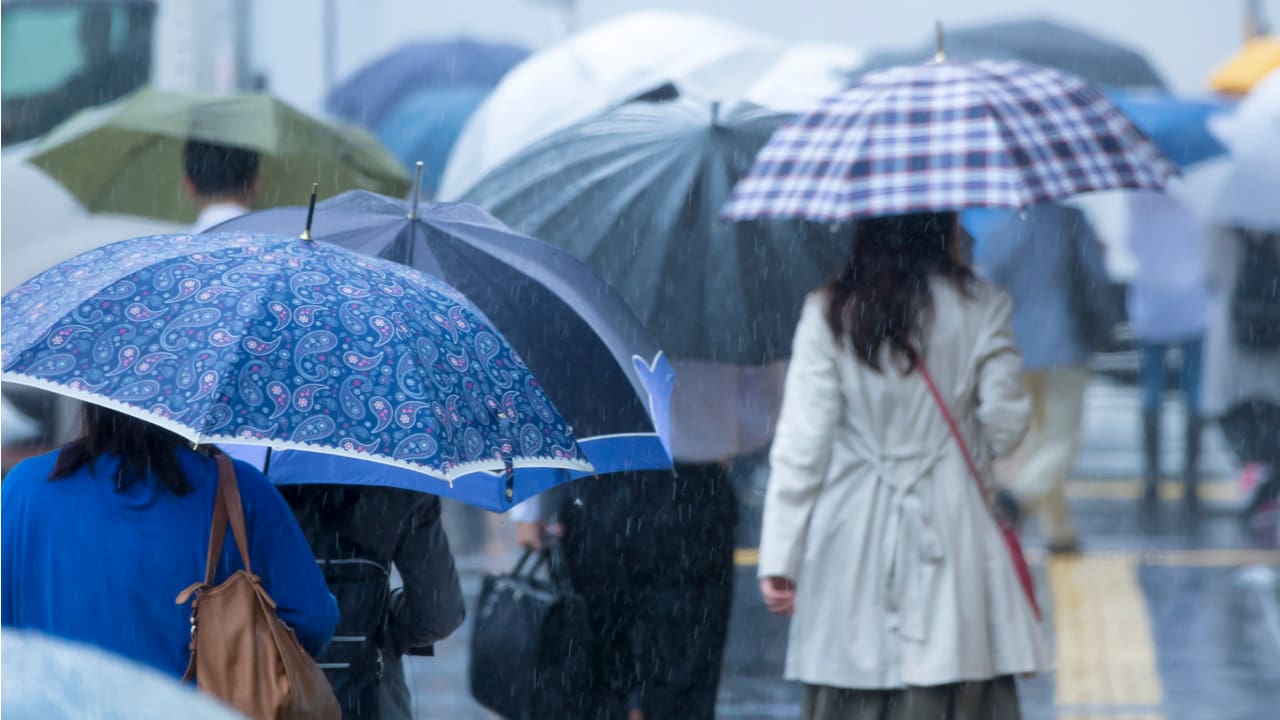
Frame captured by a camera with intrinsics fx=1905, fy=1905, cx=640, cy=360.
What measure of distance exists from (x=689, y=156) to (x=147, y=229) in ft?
7.79

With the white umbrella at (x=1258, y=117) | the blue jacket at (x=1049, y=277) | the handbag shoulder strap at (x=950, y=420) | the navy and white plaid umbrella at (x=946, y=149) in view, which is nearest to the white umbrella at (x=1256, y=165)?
the white umbrella at (x=1258, y=117)

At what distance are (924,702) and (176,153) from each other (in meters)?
3.57

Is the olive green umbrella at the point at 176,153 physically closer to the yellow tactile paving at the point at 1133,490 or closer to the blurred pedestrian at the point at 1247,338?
the blurred pedestrian at the point at 1247,338

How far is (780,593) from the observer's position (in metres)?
4.72

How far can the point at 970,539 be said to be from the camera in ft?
15.1

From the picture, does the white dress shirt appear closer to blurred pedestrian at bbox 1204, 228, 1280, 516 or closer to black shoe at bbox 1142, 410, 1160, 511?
blurred pedestrian at bbox 1204, 228, 1280, 516

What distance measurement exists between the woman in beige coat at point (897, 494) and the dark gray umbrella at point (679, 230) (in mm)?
226

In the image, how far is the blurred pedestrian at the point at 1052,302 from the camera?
9562 millimetres

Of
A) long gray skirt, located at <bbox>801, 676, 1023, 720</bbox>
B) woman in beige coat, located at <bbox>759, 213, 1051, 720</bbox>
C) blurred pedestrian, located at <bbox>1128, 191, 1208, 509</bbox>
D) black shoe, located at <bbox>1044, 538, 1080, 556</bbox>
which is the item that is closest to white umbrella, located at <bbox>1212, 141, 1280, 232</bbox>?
blurred pedestrian, located at <bbox>1128, 191, 1208, 509</bbox>

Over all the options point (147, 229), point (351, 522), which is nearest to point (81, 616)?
point (351, 522)

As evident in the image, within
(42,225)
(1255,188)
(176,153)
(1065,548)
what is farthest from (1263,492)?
(42,225)

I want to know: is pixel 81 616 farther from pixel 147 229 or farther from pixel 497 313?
pixel 147 229

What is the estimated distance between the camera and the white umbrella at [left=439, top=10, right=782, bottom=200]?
21.1 ft

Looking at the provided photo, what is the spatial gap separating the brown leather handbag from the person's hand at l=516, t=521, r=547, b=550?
6.03ft
